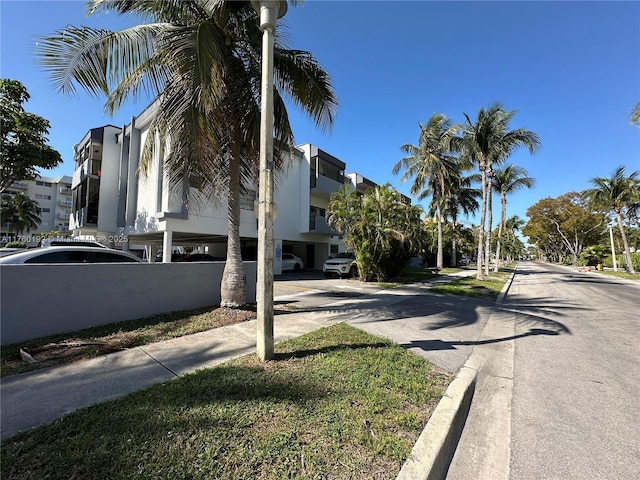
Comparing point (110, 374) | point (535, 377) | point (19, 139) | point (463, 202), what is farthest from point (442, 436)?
point (463, 202)

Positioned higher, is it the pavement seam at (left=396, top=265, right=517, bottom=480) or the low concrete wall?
the low concrete wall

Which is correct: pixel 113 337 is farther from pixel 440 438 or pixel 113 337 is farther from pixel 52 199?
pixel 52 199

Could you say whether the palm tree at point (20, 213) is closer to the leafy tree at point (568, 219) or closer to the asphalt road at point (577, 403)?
the asphalt road at point (577, 403)

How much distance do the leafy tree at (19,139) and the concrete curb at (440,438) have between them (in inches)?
534

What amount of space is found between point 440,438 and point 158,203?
14783 mm

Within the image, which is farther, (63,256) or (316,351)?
(63,256)

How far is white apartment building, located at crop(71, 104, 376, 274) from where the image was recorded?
14.1 m

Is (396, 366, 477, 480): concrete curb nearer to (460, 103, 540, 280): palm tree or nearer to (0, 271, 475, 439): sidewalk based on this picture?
(0, 271, 475, 439): sidewalk

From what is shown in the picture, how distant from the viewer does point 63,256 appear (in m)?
6.45

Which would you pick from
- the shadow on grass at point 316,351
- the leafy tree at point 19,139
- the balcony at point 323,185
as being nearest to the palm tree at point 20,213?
the leafy tree at point 19,139

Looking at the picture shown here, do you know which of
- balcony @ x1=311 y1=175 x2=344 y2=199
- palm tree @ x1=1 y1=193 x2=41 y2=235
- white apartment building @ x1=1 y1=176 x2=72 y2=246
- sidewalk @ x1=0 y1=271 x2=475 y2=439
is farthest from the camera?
white apartment building @ x1=1 y1=176 x2=72 y2=246

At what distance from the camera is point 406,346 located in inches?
205

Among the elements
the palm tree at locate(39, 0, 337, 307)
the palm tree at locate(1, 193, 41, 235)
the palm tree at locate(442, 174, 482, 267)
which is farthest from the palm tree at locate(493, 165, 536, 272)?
the palm tree at locate(1, 193, 41, 235)

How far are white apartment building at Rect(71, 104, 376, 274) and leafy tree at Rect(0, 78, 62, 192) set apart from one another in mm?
3786
